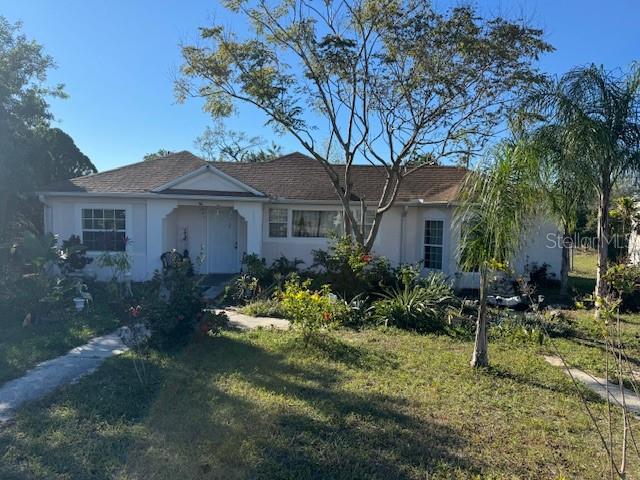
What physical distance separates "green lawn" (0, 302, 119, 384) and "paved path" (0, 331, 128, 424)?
0.18m

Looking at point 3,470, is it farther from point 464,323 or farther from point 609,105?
point 609,105

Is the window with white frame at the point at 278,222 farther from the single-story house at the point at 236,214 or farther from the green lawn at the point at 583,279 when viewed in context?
the green lawn at the point at 583,279

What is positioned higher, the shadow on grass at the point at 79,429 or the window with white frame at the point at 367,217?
the window with white frame at the point at 367,217

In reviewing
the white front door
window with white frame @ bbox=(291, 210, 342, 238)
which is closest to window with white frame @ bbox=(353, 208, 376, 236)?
window with white frame @ bbox=(291, 210, 342, 238)

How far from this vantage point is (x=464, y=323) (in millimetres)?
9344

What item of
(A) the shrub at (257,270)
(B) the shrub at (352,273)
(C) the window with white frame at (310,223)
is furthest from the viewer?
(C) the window with white frame at (310,223)

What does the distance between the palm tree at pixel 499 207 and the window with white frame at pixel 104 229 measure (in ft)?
38.8

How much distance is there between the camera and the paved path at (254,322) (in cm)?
922

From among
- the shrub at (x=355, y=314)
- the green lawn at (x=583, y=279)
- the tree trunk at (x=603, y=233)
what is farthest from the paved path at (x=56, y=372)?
the green lawn at (x=583, y=279)

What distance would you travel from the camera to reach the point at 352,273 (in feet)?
36.0

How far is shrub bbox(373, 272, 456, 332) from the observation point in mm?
9289

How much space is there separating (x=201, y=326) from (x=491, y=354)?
15.9ft

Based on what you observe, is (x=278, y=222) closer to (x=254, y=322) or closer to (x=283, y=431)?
(x=254, y=322)

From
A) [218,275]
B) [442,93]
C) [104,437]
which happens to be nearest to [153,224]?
[218,275]
